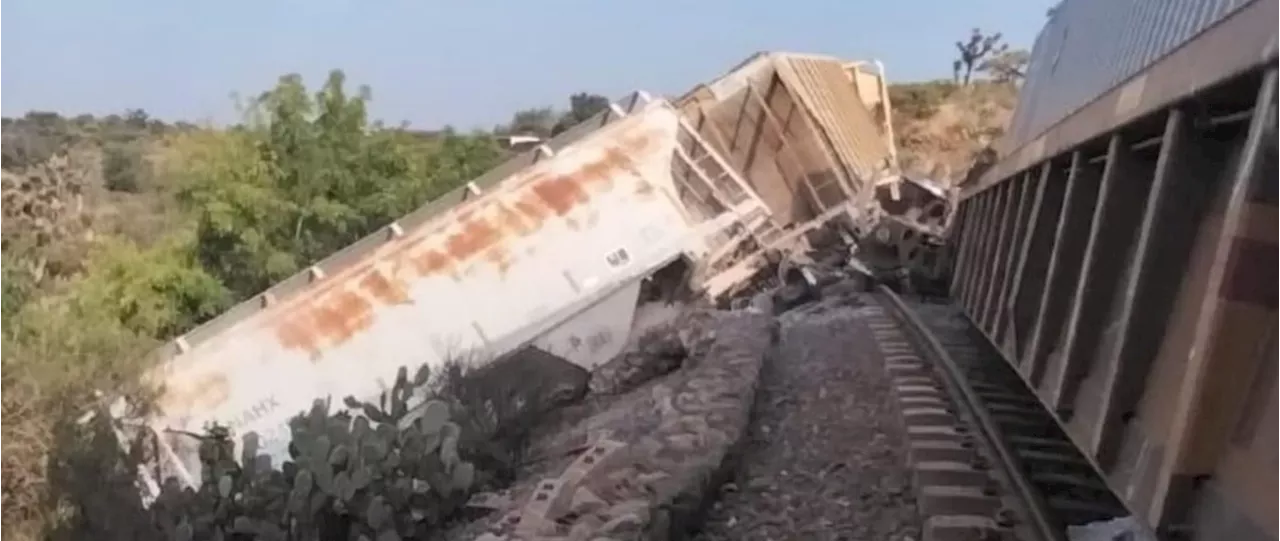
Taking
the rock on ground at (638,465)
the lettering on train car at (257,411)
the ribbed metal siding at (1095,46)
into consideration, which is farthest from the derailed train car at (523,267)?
the ribbed metal siding at (1095,46)

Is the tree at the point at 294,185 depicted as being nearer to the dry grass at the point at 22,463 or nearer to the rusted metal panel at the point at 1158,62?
the dry grass at the point at 22,463

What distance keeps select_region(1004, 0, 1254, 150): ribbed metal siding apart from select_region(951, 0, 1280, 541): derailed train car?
0.15 ft

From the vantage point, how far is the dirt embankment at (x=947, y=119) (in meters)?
54.5

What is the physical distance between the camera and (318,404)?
13656 mm

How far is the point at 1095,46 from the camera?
33.5 feet

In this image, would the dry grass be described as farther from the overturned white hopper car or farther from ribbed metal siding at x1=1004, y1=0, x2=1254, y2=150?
ribbed metal siding at x1=1004, y1=0, x2=1254, y2=150

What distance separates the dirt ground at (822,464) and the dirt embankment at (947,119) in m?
37.4

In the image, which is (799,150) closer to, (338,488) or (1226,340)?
(338,488)

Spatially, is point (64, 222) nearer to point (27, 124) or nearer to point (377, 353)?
point (377, 353)

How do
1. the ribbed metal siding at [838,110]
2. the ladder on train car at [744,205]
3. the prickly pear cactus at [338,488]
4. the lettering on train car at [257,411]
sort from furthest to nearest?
the ribbed metal siding at [838,110] → the ladder on train car at [744,205] → the lettering on train car at [257,411] → the prickly pear cactus at [338,488]

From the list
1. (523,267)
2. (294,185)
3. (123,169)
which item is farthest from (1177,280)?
(123,169)

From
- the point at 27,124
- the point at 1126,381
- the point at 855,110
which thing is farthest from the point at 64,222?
the point at 27,124

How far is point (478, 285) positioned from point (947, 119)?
39.9 metres

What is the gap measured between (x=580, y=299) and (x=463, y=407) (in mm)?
8386
